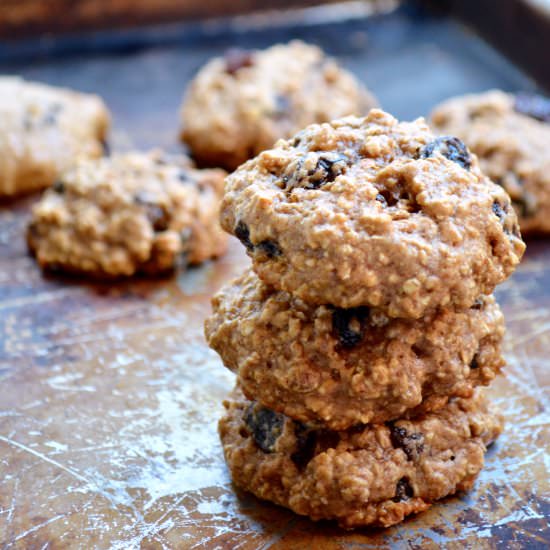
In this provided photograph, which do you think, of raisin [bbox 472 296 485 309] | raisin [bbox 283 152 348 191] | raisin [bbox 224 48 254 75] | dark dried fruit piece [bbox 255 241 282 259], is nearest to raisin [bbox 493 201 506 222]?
raisin [bbox 472 296 485 309]

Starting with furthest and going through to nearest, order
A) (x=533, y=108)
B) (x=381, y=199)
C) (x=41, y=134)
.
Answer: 1. (x=41, y=134)
2. (x=533, y=108)
3. (x=381, y=199)

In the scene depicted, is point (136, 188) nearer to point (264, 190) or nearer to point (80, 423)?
point (80, 423)

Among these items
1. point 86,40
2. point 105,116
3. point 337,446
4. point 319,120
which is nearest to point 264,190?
point 337,446

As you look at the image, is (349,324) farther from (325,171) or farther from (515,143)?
(515,143)

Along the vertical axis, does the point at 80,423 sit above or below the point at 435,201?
below

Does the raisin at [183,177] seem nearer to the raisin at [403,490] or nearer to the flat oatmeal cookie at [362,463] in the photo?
the flat oatmeal cookie at [362,463]

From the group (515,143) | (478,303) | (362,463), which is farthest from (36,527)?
(515,143)
